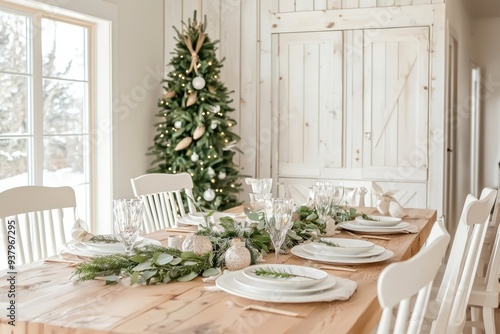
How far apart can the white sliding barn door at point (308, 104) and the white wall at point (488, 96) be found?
13.3 feet

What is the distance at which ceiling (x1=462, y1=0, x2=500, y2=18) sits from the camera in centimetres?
728

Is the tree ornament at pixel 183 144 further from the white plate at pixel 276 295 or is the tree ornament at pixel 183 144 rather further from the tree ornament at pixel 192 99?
the white plate at pixel 276 295

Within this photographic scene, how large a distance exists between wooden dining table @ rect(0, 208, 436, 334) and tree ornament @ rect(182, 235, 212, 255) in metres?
0.13

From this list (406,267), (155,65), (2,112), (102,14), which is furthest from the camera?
(155,65)

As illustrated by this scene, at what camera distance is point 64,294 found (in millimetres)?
1708

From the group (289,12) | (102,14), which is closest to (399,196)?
(289,12)

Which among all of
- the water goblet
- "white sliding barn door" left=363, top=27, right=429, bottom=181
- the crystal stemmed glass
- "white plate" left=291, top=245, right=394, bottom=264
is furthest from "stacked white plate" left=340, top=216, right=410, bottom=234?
"white sliding barn door" left=363, top=27, right=429, bottom=181

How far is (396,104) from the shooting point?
520 centimetres

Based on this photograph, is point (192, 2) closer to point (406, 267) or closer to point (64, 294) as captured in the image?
point (64, 294)

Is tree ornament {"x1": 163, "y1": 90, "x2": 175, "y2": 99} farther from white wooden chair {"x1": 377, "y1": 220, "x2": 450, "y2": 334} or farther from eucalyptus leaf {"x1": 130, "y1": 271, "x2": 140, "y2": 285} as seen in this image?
white wooden chair {"x1": 377, "y1": 220, "x2": 450, "y2": 334}

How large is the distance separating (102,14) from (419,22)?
94.4 inches

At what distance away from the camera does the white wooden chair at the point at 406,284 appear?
42.3 inches

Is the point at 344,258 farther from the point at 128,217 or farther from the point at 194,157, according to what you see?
the point at 194,157

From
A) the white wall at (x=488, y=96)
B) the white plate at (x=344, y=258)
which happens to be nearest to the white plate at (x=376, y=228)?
the white plate at (x=344, y=258)
